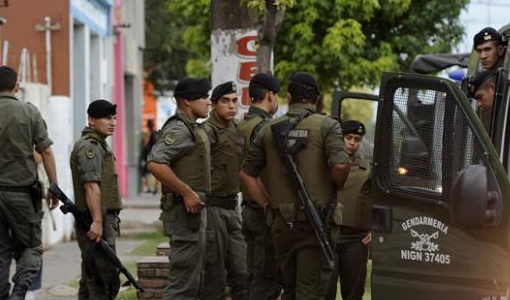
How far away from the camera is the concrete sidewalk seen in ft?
43.9

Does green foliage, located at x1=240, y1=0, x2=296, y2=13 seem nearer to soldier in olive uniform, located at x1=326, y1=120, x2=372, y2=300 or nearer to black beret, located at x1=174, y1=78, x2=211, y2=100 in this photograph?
soldier in olive uniform, located at x1=326, y1=120, x2=372, y2=300

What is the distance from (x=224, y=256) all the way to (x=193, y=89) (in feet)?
4.27

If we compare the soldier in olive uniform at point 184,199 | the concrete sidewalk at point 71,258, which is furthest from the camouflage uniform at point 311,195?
→ the concrete sidewalk at point 71,258

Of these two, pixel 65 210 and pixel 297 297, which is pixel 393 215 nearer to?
pixel 297 297

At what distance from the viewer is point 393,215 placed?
6875 mm

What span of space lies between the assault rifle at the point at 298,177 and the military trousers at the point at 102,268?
2.12 m

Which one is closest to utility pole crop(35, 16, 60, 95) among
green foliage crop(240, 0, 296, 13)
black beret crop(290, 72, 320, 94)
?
green foliage crop(240, 0, 296, 13)

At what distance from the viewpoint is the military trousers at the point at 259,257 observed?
9.72 metres

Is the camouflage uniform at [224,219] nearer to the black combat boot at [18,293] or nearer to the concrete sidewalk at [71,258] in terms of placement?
the black combat boot at [18,293]

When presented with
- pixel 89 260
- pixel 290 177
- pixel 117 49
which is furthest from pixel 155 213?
pixel 290 177

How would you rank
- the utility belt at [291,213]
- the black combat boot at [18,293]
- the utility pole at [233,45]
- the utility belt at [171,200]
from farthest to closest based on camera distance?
the utility pole at [233,45], the black combat boot at [18,293], the utility belt at [171,200], the utility belt at [291,213]

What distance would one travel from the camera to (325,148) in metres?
8.31

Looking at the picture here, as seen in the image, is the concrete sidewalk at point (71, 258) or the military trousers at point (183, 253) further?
the concrete sidewalk at point (71, 258)

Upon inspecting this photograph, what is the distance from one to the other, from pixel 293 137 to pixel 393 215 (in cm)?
162
